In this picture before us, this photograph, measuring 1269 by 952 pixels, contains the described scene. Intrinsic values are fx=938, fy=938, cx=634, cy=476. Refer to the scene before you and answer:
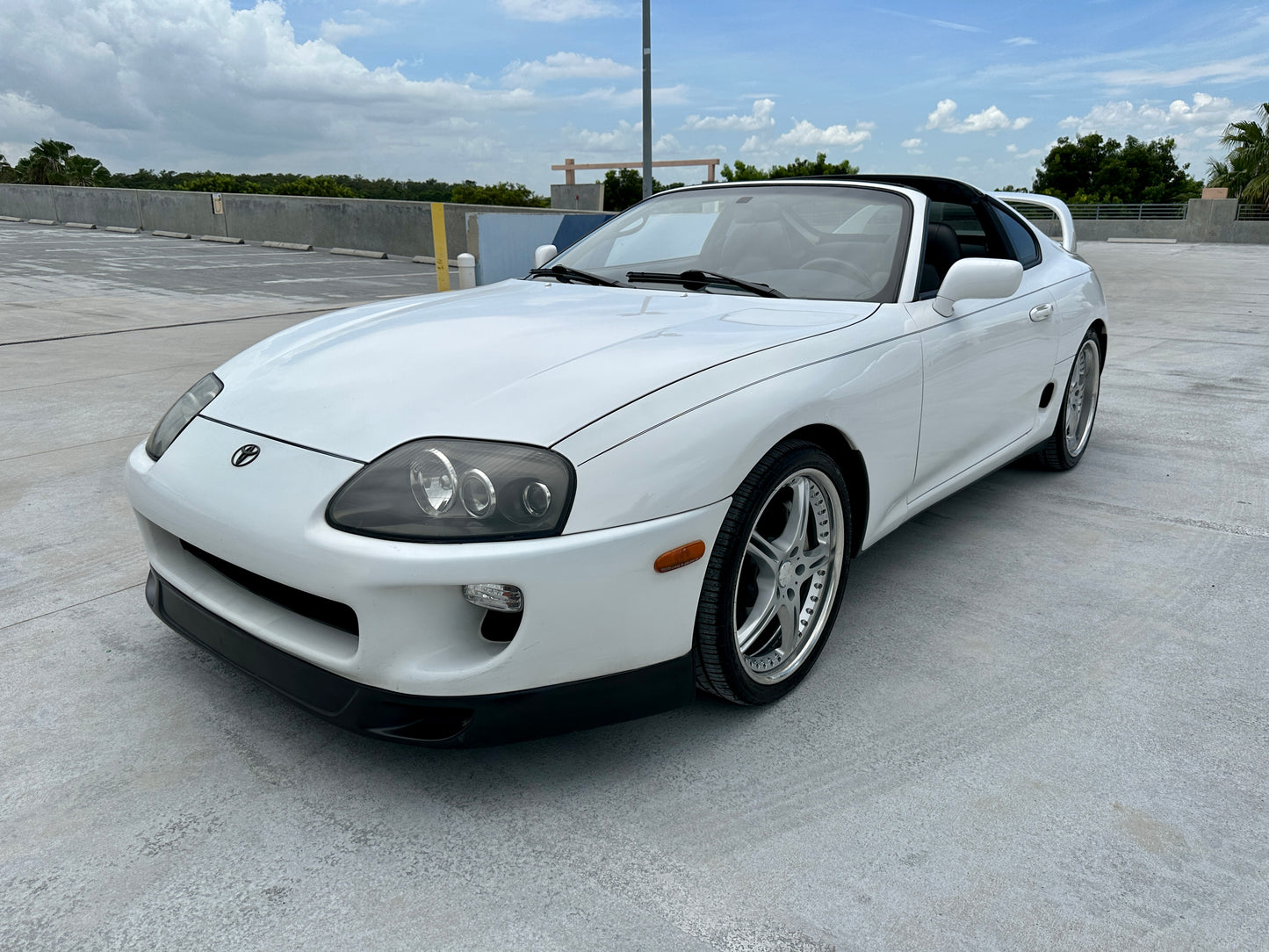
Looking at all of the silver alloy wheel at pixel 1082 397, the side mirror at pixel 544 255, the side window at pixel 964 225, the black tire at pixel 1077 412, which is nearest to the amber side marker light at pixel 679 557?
the side window at pixel 964 225

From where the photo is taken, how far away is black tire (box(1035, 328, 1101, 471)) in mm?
4234

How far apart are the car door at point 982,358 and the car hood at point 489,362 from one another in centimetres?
35

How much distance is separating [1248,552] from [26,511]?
15.5 ft

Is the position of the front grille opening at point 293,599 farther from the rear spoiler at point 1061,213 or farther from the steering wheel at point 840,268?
the rear spoiler at point 1061,213

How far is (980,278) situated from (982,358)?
0.43 m

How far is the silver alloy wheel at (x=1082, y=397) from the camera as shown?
169 inches

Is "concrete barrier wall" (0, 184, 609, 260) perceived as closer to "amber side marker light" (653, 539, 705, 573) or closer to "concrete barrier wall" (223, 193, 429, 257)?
"concrete barrier wall" (223, 193, 429, 257)

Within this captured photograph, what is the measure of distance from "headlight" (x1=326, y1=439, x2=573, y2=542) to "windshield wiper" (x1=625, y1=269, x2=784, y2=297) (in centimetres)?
127

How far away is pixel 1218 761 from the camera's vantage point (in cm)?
220

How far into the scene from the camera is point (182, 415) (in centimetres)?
246

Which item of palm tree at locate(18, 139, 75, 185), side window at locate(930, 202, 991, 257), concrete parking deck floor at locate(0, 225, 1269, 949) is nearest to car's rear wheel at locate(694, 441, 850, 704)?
concrete parking deck floor at locate(0, 225, 1269, 949)

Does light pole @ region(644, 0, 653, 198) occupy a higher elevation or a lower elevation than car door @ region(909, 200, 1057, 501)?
higher

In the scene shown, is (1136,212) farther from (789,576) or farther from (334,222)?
(789,576)

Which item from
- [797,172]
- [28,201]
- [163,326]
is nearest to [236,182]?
[28,201]
